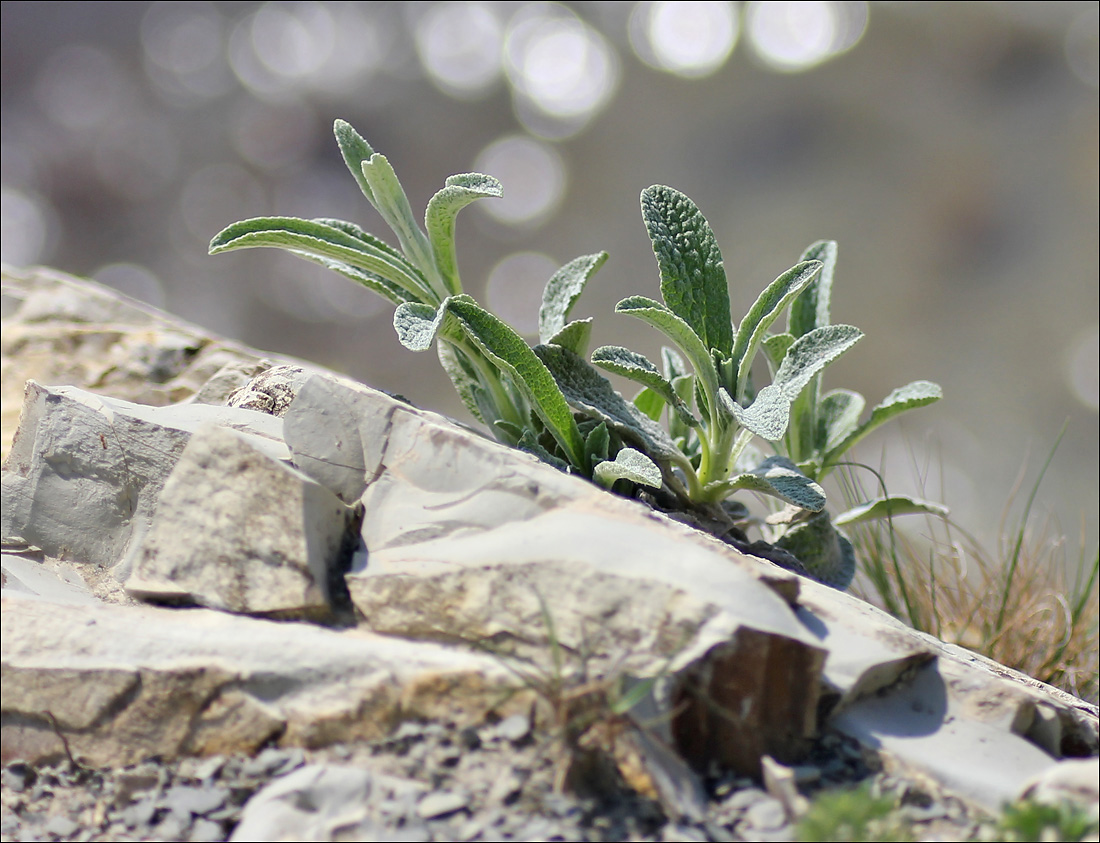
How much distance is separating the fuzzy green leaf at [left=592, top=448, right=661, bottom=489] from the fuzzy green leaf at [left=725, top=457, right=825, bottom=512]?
208 mm

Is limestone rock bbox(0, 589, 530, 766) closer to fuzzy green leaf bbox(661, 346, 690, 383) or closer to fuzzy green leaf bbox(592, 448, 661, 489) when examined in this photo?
fuzzy green leaf bbox(592, 448, 661, 489)

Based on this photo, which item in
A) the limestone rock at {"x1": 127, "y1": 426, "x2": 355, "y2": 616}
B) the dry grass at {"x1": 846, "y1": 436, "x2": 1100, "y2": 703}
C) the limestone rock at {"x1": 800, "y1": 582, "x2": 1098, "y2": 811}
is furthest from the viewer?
the dry grass at {"x1": 846, "y1": 436, "x2": 1100, "y2": 703}

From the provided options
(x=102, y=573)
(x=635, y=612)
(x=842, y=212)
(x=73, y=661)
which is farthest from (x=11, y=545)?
(x=842, y=212)

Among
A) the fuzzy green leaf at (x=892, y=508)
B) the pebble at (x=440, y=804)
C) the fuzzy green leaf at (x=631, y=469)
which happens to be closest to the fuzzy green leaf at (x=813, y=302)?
A: the fuzzy green leaf at (x=892, y=508)

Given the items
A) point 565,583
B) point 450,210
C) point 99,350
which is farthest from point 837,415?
point 99,350

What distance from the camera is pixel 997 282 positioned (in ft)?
18.0

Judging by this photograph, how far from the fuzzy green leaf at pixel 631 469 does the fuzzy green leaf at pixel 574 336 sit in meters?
0.24

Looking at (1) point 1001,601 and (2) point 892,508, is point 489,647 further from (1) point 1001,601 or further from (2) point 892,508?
(1) point 1001,601

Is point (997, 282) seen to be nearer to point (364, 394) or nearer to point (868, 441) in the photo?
point (868, 441)

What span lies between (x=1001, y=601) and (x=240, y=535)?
5.66ft

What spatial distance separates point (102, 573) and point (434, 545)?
541mm

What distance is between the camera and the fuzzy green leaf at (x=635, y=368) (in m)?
1.34

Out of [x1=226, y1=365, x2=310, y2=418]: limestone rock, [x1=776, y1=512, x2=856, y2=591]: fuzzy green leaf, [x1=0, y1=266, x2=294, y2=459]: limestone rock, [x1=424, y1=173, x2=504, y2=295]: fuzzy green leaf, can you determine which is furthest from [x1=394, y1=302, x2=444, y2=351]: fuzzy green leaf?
[x1=776, y1=512, x2=856, y2=591]: fuzzy green leaf

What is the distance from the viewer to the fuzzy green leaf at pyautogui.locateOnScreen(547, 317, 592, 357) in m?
1.43
